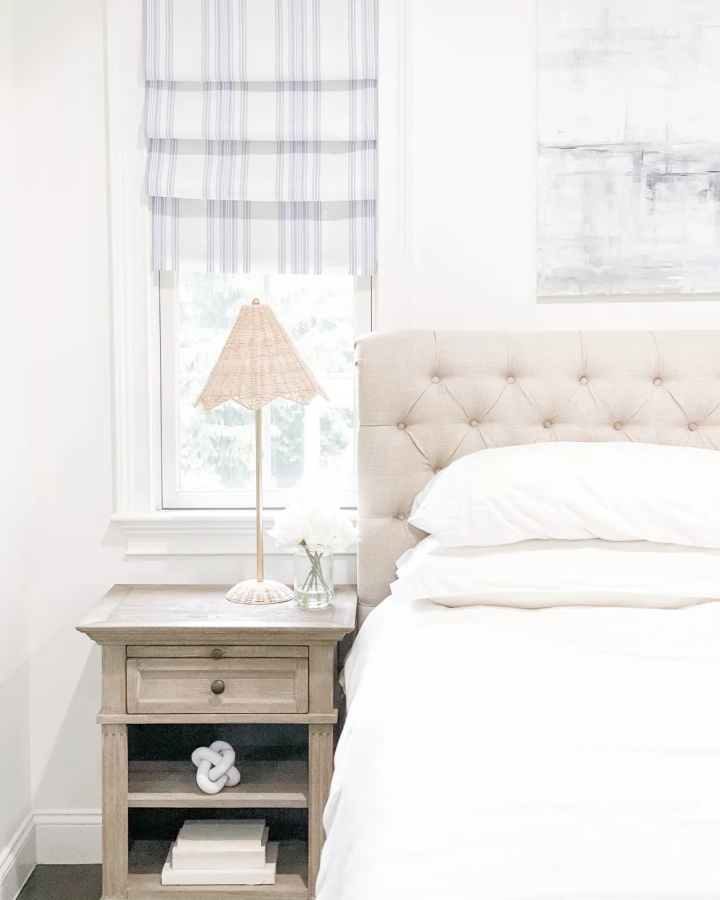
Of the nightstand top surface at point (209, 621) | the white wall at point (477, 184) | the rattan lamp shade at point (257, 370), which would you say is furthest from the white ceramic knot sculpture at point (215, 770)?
the white wall at point (477, 184)

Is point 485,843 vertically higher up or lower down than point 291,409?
lower down

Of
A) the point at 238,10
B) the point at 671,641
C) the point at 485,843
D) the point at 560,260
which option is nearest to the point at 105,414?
the point at 238,10

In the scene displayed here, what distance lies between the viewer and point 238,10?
2.15 m

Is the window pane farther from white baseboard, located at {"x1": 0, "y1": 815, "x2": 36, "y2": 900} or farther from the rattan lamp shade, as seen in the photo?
white baseboard, located at {"x1": 0, "y1": 815, "x2": 36, "y2": 900}

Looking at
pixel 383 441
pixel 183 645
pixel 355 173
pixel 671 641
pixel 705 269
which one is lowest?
pixel 183 645

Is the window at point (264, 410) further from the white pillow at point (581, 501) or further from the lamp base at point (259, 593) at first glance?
the white pillow at point (581, 501)

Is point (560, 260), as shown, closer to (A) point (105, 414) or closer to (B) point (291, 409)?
(B) point (291, 409)

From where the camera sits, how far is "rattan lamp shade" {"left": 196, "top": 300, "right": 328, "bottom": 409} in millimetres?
1936

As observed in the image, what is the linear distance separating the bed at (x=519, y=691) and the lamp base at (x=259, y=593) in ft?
0.68

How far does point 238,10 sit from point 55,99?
538 millimetres

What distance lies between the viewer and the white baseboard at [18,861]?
6.66 feet

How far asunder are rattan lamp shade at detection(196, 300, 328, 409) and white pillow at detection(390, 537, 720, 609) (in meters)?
0.53

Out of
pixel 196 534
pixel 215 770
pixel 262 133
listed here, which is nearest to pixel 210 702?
pixel 215 770

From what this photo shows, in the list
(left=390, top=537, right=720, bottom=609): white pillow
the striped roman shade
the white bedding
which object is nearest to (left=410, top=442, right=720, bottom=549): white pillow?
(left=390, top=537, right=720, bottom=609): white pillow
